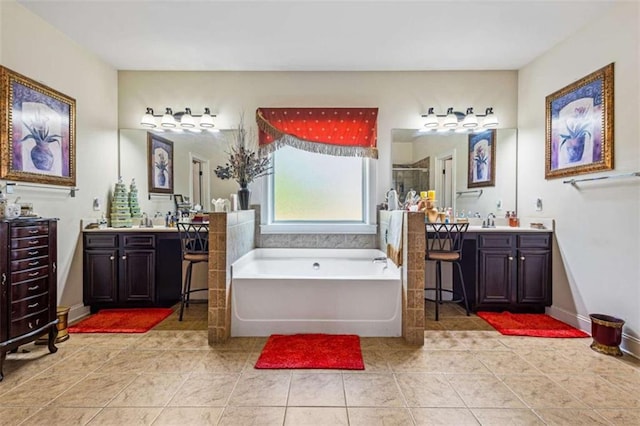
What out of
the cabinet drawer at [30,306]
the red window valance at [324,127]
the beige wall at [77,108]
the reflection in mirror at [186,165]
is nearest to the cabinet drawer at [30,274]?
the cabinet drawer at [30,306]

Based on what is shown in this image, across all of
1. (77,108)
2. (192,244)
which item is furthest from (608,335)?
(77,108)

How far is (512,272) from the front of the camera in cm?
337

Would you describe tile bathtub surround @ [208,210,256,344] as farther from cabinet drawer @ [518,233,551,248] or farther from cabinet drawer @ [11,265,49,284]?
cabinet drawer @ [518,233,551,248]

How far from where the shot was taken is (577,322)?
2.99 metres

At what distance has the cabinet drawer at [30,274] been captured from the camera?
85.8 inches

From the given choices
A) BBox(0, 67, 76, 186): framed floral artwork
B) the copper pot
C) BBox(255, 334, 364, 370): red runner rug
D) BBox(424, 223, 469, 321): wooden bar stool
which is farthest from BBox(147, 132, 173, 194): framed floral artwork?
the copper pot

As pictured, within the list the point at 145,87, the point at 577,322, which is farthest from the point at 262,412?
the point at 145,87

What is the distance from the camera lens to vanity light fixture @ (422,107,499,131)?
12.4ft

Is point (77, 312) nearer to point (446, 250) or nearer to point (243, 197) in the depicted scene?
point (243, 197)

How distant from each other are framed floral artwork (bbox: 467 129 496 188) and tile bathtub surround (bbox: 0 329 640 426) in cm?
182

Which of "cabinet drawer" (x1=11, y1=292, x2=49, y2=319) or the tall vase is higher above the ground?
the tall vase

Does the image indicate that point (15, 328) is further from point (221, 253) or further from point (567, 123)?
point (567, 123)

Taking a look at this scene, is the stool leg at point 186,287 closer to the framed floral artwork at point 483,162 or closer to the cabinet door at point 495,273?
the cabinet door at point 495,273

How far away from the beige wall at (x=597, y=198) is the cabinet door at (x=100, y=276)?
4.37 metres
